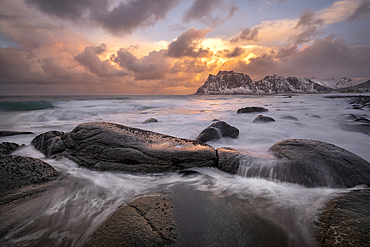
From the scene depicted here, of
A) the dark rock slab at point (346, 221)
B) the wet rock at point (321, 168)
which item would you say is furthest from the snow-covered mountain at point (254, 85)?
the dark rock slab at point (346, 221)

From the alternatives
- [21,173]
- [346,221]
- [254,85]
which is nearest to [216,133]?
[346,221]

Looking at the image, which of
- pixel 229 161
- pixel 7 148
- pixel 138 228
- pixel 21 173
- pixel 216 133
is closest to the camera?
pixel 138 228

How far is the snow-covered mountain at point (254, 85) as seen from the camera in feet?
443

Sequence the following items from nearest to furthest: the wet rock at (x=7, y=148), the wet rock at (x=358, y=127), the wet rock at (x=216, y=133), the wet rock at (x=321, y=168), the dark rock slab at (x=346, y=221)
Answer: the dark rock slab at (x=346, y=221)
the wet rock at (x=321, y=168)
the wet rock at (x=7, y=148)
the wet rock at (x=216, y=133)
the wet rock at (x=358, y=127)

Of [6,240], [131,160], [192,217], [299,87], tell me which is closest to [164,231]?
[192,217]

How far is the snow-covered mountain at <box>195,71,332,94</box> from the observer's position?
135 metres

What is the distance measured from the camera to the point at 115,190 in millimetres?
2111

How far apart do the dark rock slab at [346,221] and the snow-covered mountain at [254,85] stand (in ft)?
502

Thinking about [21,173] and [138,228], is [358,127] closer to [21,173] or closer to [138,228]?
[138,228]

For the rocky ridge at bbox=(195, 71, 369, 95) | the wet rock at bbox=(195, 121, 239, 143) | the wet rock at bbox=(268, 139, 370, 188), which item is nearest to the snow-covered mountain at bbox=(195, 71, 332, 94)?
the rocky ridge at bbox=(195, 71, 369, 95)

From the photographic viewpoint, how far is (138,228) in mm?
1277

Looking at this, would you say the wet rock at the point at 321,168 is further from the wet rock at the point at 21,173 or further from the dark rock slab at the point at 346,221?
the wet rock at the point at 21,173

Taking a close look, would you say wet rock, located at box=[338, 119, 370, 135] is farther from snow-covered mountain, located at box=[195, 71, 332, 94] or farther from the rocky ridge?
snow-covered mountain, located at box=[195, 71, 332, 94]

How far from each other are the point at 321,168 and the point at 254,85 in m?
165
